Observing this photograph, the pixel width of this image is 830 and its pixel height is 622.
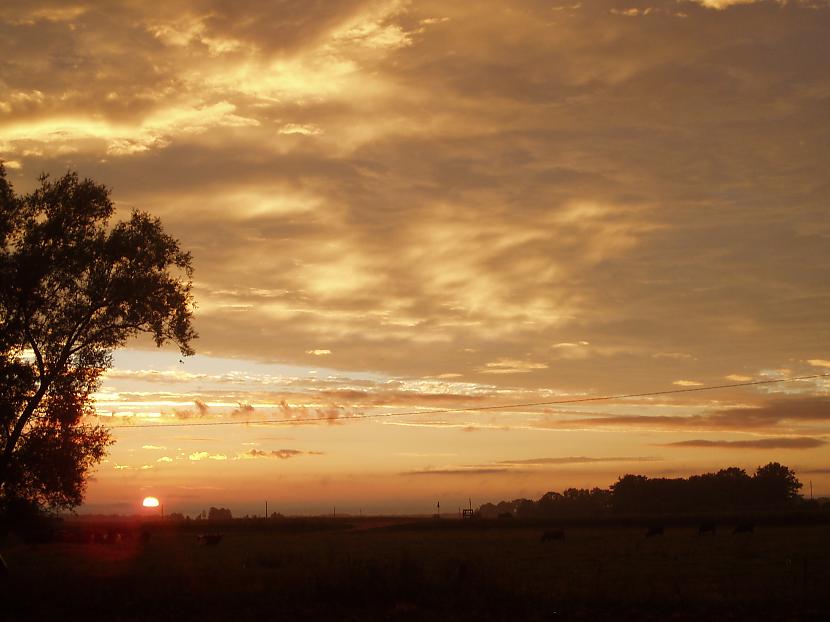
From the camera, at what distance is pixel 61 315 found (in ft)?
107

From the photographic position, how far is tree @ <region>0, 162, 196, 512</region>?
31203 mm

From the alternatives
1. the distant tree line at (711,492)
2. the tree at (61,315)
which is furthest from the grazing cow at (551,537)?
the distant tree line at (711,492)

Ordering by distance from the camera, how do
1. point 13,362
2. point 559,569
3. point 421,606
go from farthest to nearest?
point 559,569
point 13,362
point 421,606

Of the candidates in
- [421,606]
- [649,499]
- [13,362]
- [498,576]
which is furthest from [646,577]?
[649,499]

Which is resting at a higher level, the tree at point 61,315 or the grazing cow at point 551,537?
the tree at point 61,315

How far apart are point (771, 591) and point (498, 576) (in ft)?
29.4

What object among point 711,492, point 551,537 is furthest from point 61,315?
point 711,492

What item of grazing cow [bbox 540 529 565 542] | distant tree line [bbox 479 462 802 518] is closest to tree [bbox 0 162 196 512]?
grazing cow [bbox 540 529 565 542]

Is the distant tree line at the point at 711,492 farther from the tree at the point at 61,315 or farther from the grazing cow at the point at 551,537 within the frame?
the tree at the point at 61,315

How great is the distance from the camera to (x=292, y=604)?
24.0 metres

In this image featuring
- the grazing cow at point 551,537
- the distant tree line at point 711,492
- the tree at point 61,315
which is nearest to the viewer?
the tree at point 61,315

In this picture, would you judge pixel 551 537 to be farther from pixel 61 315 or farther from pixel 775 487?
pixel 775 487

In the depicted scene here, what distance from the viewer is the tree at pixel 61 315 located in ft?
102

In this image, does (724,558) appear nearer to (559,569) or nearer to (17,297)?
(559,569)
